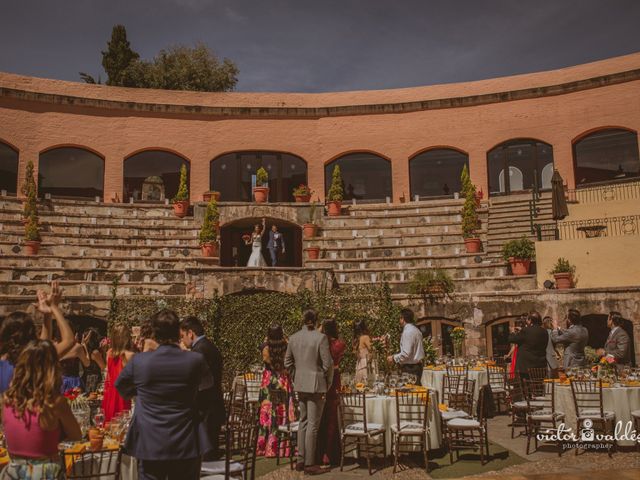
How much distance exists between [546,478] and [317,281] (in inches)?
437

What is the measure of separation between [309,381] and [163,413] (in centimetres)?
323

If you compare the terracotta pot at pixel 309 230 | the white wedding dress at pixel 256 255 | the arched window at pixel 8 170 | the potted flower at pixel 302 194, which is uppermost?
the arched window at pixel 8 170

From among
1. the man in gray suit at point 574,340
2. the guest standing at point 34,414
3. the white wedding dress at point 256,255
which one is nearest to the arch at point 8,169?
the white wedding dress at point 256,255

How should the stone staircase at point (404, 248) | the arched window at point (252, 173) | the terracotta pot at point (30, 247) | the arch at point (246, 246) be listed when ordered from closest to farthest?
1. the stone staircase at point (404, 248)
2. the terracotta pot at point (30, 247)
3. the arch at point (246, 246)
4. the arched window at point (252, 173)

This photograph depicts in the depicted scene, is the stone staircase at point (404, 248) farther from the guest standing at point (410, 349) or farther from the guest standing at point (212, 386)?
the guest standing at point (212, 386)

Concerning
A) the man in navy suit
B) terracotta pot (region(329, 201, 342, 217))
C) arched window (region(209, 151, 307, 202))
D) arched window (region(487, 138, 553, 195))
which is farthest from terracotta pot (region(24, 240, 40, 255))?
arched window (region(487, 138, 553, 195))

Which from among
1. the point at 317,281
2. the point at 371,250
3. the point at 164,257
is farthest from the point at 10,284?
the point at 371,250

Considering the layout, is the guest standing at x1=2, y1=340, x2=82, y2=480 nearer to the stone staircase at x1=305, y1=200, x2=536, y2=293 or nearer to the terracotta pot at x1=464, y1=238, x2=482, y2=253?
the stone staircase at x1=305, y1=200, x2=536, y2=293

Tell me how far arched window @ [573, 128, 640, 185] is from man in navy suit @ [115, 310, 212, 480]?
21.8 m

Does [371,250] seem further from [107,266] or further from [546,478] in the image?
[546,478]

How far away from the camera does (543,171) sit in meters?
23.5

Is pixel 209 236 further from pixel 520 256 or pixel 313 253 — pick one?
pixel 520 256

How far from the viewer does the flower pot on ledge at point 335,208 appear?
856 inches

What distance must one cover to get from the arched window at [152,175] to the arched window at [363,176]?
632cm
